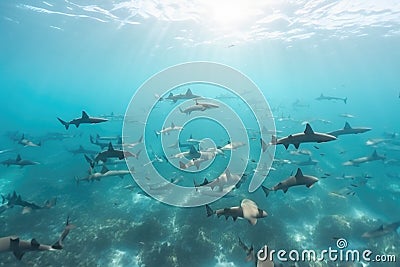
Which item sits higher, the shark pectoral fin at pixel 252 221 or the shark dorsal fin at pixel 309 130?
the shark dorsal fin at pixel 309 130

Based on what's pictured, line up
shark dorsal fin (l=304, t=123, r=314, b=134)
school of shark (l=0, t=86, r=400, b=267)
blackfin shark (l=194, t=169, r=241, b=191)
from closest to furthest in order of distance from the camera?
1. shark dorsal fin (l=304, t=123, r=314, b=134)
2. blackfin shark (l=194, t=169, r=241, b=191)
3. school of shark (l=0, t=86, r=400, b=267)

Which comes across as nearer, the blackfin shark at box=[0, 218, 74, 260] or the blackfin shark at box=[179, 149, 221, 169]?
the blackfin shark at box=[0, 218, 74, 260]

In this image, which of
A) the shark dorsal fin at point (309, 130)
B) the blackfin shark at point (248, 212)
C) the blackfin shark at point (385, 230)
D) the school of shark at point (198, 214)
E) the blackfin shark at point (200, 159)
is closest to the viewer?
the blackfin shark at point (248, 212)

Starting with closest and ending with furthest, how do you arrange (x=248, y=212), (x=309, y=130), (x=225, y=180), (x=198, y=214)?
(x=248, y=212)
(x=309, y=130)
(x=225, y=180)
(x=198, y=214)

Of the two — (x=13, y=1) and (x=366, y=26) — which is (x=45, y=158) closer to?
(x=13, y=1)

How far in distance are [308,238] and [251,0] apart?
24.1 meters

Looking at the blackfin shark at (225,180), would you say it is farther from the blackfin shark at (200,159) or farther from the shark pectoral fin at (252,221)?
the shark pectoral fin at (252,221)

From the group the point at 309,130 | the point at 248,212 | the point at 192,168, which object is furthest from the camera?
the point at 192,168

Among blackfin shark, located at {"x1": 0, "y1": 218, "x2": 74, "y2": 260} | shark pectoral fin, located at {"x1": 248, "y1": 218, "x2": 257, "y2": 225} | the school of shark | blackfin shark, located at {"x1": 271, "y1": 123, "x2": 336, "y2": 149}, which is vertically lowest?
the school of shark

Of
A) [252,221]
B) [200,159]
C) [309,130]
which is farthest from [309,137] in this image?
[200,159]

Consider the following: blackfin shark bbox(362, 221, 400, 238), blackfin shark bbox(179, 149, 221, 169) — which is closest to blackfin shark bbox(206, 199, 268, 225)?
blackfin shark bbox(179, 149, 221, 169)

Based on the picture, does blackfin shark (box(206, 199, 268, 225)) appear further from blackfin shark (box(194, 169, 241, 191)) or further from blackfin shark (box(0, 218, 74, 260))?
blackfin shark (box(0, 218, 74, 260))

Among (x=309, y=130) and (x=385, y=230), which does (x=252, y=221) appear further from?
(x=385, y=230)

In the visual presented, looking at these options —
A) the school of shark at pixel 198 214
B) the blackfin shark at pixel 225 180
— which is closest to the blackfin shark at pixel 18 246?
the school of shark at pixel 198 214
